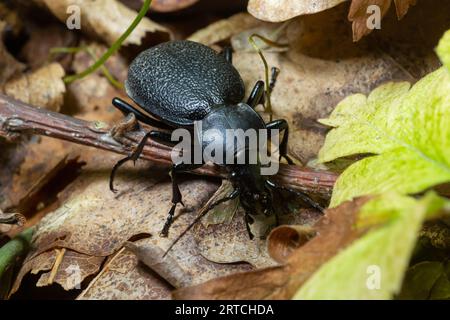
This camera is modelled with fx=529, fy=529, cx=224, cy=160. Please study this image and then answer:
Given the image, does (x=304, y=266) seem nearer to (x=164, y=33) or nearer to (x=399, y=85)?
(x=399, y=85)

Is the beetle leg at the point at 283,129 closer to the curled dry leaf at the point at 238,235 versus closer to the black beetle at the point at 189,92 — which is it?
the black beetle at the point at 189,92

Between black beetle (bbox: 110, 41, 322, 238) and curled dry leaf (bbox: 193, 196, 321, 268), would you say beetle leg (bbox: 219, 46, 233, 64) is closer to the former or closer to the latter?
black beetle (bbox: 110, 41, 322, 238)

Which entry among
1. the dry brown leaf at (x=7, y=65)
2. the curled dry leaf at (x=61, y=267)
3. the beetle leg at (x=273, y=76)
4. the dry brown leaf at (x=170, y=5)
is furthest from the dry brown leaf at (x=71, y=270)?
the dry brown leaf at (x=170, y=5)

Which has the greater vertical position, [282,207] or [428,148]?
[428,148]

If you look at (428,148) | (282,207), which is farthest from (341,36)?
(428,148)

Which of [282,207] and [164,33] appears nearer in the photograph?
[282,207]

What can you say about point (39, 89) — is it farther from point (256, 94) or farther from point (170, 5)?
point (256, 94)
